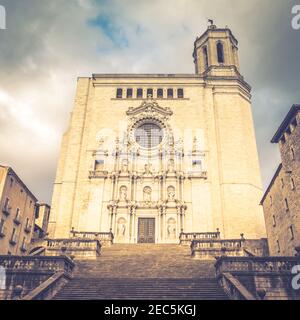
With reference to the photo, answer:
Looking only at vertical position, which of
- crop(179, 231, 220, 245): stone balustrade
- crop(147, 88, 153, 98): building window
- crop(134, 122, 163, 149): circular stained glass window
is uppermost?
crop(147, 88, 153, 98): building window

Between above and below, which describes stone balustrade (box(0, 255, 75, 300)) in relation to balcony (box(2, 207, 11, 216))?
below

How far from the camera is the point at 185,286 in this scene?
44.5 feet

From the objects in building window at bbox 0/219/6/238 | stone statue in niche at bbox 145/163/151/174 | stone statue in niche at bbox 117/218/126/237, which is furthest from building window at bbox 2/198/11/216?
stone statue in niche at bbox 145/163/151/174

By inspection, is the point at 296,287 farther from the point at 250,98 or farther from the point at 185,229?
the point at 250,98

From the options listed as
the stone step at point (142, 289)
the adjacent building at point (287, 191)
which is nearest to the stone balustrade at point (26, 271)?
the stone step at point (142, 289)

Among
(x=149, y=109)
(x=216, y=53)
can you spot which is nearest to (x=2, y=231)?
(x=149, y=109)

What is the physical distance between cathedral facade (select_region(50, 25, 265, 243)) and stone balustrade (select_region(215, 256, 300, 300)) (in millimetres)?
15109

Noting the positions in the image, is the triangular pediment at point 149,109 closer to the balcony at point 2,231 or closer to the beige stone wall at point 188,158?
the beige stone wall at point 188,158

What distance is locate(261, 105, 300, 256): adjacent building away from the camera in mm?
19375

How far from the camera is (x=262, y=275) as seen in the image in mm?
13789

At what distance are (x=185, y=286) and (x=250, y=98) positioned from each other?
2949 centimetres

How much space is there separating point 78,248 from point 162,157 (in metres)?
15.4

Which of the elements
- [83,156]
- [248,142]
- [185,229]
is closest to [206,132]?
[248,142]

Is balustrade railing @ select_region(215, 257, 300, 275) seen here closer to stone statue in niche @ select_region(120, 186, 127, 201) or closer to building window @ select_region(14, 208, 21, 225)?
stone statue in niche @ select_region(120, 186, 127, 201)
